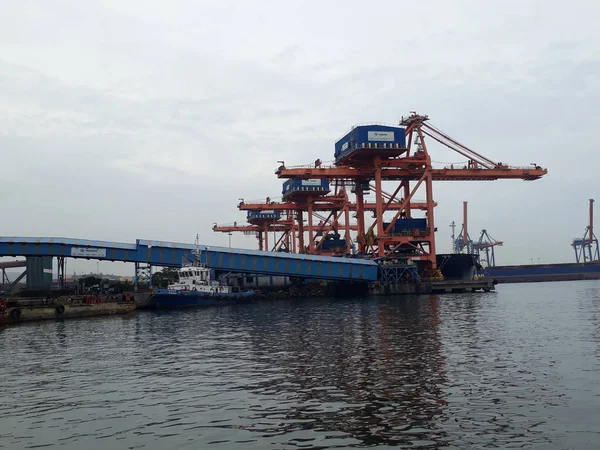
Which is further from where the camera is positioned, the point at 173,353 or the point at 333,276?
the point at 333,276

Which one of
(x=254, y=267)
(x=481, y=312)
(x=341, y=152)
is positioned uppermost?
(x=341, y=152)

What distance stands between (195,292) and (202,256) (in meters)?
8.22

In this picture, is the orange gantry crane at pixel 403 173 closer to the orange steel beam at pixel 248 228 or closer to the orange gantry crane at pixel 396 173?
the orange gantry crane at pixel 396 173

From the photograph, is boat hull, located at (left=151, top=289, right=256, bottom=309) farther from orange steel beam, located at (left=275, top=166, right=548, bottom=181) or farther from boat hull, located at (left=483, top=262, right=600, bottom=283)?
boat hull, located at (left=483, top=262, right=600, bottom=283)

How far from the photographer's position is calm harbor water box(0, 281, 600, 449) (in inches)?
579

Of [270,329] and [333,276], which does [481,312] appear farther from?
[333,276]

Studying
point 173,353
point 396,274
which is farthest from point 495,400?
point 396,274

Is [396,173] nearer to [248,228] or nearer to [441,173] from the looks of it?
[441,173]

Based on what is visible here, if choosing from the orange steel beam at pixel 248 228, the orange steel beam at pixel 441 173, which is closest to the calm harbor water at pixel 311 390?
the orange steel beam at pixel 441 173

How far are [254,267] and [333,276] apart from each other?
12.7m

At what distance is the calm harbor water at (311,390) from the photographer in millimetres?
14711

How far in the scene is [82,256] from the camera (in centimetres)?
7619

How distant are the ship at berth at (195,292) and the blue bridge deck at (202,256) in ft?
9.04

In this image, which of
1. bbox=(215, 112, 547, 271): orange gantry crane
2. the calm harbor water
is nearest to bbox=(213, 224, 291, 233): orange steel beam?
bbox=(215, 112, 547, 271): orange gantry crane
